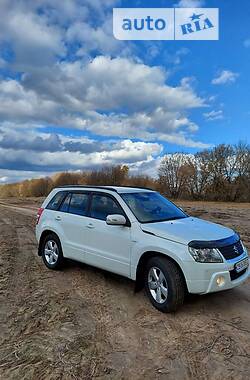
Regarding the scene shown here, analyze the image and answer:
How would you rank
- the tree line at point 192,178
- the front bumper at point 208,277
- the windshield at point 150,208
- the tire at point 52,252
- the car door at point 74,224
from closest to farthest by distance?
the front bumper at point 208,277, the windshield at point 150,208, the car door at point 74,224, the tire at point 52,252, the tree line at point 192,178

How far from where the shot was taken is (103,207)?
235 inches

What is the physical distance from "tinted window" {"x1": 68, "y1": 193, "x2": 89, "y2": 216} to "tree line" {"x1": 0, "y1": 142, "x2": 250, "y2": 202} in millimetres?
48336

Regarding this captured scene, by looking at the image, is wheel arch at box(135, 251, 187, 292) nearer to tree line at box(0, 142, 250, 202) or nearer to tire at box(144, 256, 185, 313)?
tire at box(144, 256, 185, 313)

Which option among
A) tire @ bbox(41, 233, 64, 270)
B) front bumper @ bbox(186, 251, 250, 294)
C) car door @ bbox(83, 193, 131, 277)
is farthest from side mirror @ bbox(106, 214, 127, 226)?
tire @ bbox(41, 233, 64, 270)

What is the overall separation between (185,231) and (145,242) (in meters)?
0.61

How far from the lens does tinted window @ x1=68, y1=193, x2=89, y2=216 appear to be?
6.36 meters

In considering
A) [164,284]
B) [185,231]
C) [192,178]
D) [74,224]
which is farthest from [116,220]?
[192,178]

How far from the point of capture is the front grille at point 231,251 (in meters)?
4.57

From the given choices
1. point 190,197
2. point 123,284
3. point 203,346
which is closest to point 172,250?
point 203,346

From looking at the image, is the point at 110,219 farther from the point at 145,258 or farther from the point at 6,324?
the point at 6,324

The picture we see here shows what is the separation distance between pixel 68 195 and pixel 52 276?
1649 millimetres

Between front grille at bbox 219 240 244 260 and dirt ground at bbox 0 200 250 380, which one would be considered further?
front grille at bbox 219 240 244 260

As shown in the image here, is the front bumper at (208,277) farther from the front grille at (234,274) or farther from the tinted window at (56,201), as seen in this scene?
the tinted window at (56,201)

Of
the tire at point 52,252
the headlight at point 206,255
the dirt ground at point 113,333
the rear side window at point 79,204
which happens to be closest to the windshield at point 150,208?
the rear side window at point 79,204
